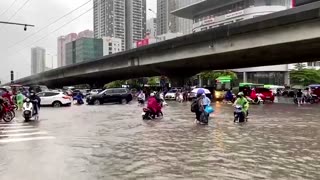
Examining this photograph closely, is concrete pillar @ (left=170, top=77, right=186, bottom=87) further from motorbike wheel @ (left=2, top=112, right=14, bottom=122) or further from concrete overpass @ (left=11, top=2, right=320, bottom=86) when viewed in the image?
motorbike wheel @ (left=2, top=112, right=14, bottom=122)

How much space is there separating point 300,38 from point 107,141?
21348 mm

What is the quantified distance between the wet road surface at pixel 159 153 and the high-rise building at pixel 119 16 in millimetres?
26132

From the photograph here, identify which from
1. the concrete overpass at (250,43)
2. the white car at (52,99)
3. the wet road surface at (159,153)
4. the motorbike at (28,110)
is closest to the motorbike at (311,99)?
the concrete overpass at (250,43)

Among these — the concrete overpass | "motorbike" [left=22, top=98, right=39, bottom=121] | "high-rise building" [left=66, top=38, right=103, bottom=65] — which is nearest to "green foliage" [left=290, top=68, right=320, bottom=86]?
the concrete overpass

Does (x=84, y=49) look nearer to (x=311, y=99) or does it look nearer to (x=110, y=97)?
(x=110, y=97)

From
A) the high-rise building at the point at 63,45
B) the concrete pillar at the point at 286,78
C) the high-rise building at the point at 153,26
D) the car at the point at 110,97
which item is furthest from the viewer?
the high-rise building at the point at 153,26

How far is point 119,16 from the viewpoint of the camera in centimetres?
4444

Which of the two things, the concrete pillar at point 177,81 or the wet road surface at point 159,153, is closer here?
the wet road surface at point 159,153

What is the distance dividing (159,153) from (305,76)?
85467 mm

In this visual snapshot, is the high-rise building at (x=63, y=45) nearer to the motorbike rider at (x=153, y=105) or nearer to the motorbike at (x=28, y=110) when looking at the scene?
the motorbike at (x=28, y=110)

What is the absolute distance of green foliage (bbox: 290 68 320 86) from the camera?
89.8m

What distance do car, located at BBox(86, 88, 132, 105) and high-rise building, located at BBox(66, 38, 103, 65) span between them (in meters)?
27.0

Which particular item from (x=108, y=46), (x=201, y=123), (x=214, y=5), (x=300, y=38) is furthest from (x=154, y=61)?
(x=214, y=5)

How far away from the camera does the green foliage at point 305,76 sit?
8981cm
